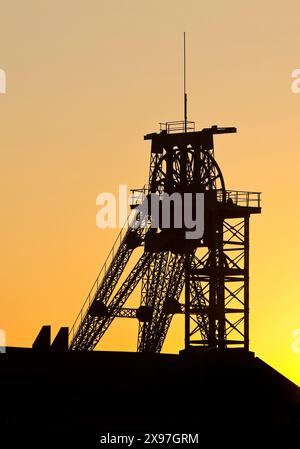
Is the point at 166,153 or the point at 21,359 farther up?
the point at 166,153

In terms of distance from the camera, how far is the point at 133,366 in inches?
4491

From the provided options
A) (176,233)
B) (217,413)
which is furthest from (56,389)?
(176,233)

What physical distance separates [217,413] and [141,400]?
4.97 m

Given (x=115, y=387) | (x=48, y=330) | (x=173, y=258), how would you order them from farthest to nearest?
(x=173, y=258), (x=48, y=330), (x=115, y=387)

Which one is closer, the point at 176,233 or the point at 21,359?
the point at 21,359

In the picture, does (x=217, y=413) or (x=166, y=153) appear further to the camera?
(x=166, y=153)

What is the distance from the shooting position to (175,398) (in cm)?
11112
